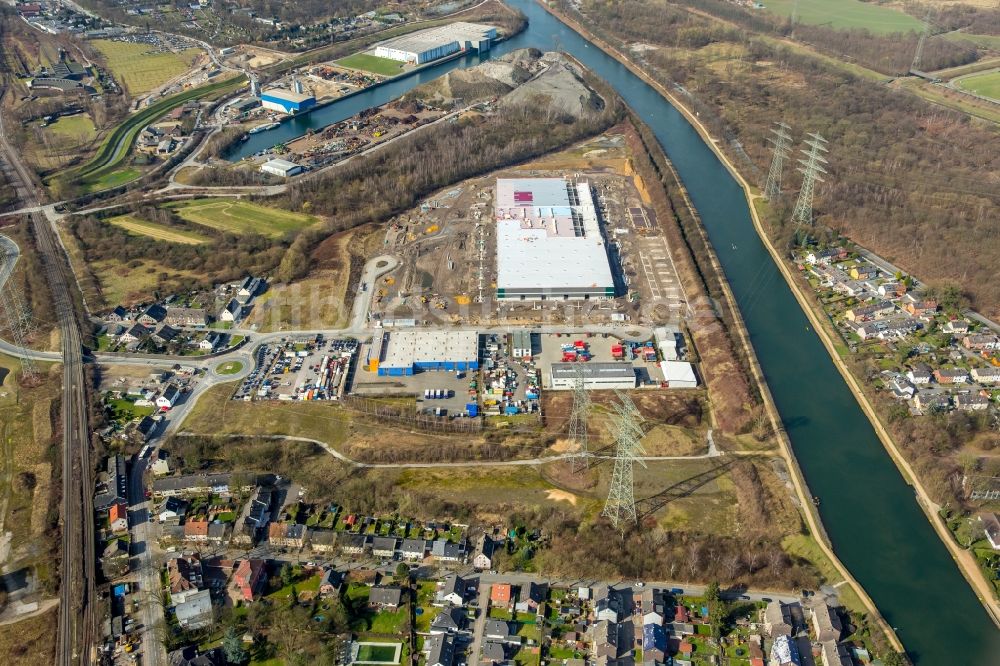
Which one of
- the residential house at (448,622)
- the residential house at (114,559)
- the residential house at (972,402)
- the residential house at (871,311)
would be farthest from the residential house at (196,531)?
the residential house at (871,311)

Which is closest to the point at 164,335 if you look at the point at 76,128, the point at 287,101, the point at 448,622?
the point at 448,622

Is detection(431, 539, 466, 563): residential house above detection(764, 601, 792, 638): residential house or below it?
above

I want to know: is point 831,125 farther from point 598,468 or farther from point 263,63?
point 263,63

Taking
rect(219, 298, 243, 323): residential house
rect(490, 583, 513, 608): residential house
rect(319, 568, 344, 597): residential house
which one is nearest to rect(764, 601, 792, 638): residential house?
rect(490, 583, 513, 608): residential house

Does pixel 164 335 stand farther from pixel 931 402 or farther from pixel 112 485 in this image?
pixel 931 402

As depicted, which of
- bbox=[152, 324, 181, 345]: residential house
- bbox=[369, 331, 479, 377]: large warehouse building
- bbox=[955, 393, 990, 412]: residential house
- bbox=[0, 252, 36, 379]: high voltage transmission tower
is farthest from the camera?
bbox=[152, 324, 181, 345]: residential house

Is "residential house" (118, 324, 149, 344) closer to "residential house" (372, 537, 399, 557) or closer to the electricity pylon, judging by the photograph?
"residential house" (372, 537, 399, 557)

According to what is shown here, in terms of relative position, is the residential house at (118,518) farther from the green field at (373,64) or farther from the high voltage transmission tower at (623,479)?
the green field at (373,64)
